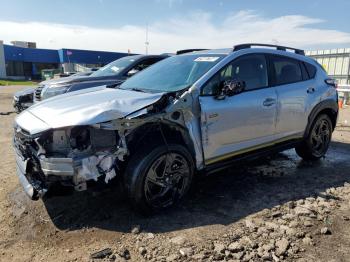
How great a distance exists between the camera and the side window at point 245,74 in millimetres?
4277

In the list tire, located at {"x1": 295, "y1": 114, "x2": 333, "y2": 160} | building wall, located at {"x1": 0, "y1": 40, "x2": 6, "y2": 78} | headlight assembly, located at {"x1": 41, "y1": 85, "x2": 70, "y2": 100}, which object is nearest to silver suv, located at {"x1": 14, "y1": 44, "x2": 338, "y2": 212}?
tire, located at {"x1": 295, "y1": 114, "x2": 333, "y2": 160}

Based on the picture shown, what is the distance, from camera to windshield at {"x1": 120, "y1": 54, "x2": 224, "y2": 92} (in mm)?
4332

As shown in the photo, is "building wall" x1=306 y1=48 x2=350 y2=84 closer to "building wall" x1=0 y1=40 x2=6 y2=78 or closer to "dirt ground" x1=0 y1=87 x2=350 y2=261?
"dirt ground" x1=0 y1=87 x2=350 y2=261

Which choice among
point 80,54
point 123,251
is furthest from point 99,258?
point 80,54

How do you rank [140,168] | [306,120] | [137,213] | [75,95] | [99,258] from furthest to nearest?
[306,120] < [75,95] < [137,213] < [140,168] < [99,258]

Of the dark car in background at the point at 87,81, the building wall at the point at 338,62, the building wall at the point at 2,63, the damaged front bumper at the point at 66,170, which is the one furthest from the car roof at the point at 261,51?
the building wall at the point at 2,63

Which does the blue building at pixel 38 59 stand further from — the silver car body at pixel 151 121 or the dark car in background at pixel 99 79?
the silver car body at pixel 151 121

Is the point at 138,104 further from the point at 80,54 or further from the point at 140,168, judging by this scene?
the point at 80,54

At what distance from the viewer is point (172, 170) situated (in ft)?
13.0

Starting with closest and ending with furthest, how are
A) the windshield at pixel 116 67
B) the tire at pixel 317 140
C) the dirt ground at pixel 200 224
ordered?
1. the dirt ground at pixel 200 224
2. the tire at pixel 317 140
3. the windshield at pixel 116 67

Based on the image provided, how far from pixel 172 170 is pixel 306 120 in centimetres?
270

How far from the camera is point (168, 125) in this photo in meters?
3.89

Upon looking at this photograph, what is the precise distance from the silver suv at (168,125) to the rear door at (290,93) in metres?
0.02

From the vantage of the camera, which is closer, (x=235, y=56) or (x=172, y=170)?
(x=172, y=170)
